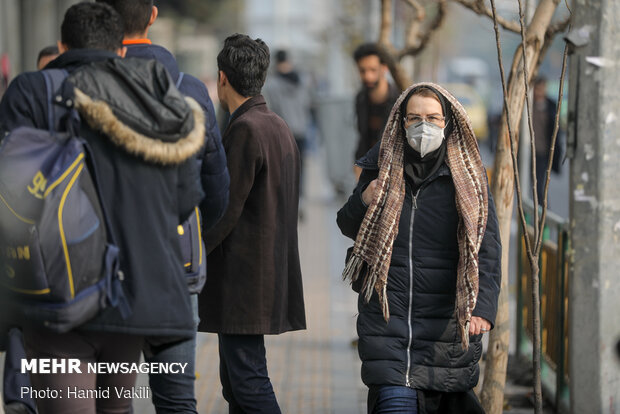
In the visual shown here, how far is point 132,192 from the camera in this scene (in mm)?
3387

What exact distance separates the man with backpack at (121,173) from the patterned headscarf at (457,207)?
0.95 metres

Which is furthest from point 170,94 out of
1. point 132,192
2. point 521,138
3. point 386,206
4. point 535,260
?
point 521,138

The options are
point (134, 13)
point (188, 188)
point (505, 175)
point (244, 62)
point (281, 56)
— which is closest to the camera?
Result: point (188, 188)

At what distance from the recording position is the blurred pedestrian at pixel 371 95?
827 centimetres

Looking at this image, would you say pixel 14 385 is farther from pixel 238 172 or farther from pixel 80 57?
pixel 80 57

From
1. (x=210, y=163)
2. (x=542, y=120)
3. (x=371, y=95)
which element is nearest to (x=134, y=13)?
(x=210, y=163)

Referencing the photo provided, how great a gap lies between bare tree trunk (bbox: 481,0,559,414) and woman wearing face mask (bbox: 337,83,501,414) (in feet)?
3.52

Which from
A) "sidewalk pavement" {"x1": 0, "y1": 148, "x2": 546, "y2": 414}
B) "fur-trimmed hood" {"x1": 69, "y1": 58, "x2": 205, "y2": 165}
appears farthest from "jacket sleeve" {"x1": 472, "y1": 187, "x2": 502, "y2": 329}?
"sidewalk pavement" {"x1": 0, "y1": 148, "x2": 546, "y2": 414}

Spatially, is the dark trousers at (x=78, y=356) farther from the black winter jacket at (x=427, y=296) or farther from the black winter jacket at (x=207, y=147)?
the black winter jacket at (x=427, y=296)

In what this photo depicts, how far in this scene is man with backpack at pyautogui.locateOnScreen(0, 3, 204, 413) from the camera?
333cm

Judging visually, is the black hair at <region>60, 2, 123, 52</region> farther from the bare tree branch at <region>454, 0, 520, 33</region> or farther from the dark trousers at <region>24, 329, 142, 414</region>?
the bare tree branch at <region>454, 0, 520, 33</region>

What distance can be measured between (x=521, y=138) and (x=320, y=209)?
359 inches

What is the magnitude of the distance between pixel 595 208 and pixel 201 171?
6.33ft

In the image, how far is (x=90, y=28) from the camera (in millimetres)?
3508
